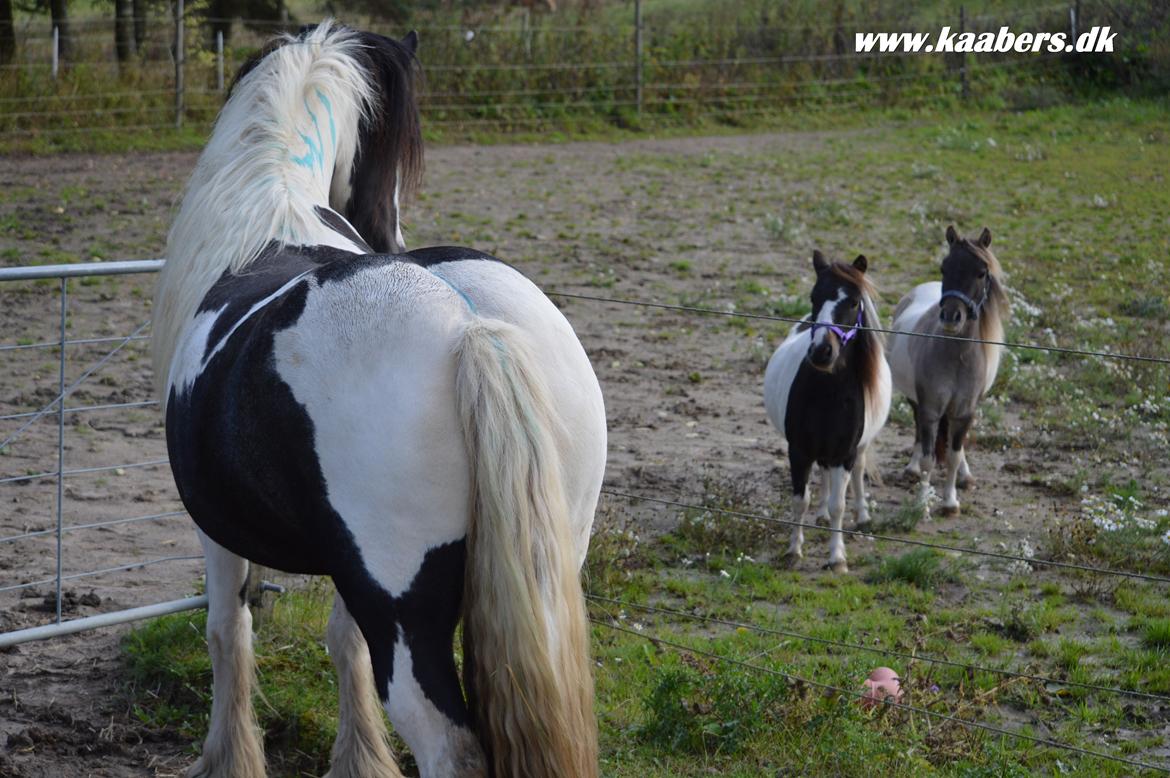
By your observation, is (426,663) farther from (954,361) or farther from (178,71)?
(178,71)

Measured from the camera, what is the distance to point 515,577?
221cm

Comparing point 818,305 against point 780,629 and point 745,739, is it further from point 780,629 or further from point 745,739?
point 745,739

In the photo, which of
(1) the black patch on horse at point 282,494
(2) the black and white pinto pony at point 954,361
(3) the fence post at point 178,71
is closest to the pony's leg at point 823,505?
(2) the black and white pinto pony at point 954,361

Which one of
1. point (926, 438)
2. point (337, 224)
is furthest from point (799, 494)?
point (337, 224)

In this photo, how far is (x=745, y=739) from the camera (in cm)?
359

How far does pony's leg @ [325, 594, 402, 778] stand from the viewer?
330 centimetres

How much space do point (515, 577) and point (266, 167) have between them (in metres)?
1.79

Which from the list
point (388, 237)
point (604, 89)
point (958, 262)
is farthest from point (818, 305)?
point (604, 89)

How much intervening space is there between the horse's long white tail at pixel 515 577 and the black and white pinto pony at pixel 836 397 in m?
3.44

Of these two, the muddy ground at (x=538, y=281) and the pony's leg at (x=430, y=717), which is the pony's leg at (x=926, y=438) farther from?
the pony's leg at (x=430, y=717)

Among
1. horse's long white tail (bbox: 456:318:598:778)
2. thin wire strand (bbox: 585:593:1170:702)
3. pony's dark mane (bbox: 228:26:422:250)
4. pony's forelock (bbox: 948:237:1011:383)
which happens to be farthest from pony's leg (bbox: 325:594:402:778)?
pony's forelock (bbox: 948:237:1011:383)

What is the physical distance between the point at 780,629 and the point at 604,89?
46.1 ft

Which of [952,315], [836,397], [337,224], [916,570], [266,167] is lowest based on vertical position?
[916,570]

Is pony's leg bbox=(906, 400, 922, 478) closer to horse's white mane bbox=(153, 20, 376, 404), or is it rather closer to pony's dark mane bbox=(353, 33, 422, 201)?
pony's dark mane bbox=(353, 33, 422, 201)
